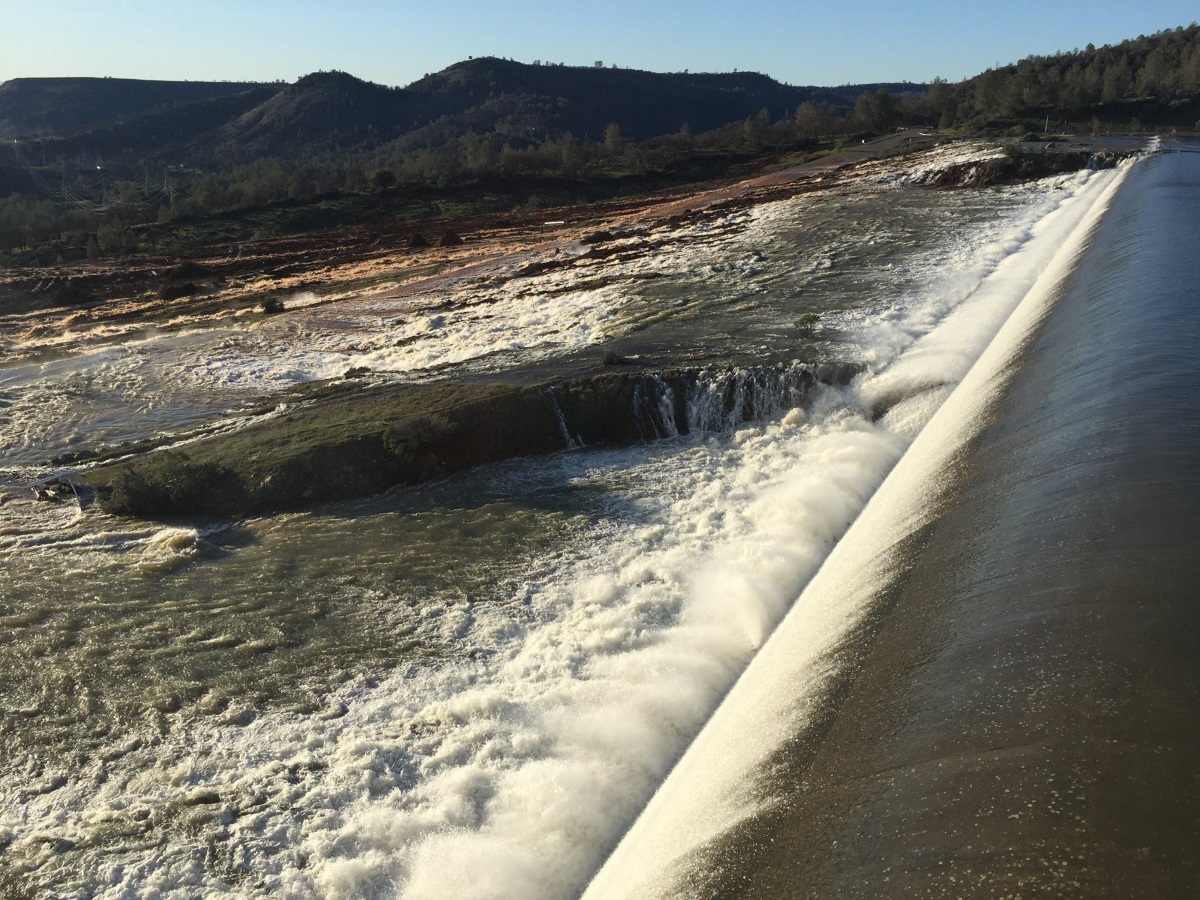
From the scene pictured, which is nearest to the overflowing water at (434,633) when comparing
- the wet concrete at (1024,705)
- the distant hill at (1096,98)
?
the wet concrete at (1024,705)

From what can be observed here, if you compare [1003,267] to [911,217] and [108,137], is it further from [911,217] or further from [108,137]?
[108,137]

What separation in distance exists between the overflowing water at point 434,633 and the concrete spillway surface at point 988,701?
0.83 meters

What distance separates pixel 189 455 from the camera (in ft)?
49.2

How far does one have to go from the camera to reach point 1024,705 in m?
6.14

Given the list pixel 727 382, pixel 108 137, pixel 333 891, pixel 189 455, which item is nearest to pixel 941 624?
pixel 333 891

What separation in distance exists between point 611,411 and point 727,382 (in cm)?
215

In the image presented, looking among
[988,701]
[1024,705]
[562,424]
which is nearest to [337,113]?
[562,424]

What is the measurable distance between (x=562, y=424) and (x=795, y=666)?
7.97m

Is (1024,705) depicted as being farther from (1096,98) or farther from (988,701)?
(1096,98)

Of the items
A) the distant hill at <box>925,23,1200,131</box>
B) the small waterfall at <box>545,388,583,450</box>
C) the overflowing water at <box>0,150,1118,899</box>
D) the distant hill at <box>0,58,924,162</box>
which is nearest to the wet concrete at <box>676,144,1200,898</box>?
the overflowing water at <box>0,150,1118,899</box>

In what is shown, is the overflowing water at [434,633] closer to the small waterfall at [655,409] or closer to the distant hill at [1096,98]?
the small waterfall at [655,409]

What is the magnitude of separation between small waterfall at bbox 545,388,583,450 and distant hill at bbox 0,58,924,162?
130 metres

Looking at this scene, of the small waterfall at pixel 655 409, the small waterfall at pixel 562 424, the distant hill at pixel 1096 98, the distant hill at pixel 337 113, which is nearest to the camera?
the small waterfall at pixel 562 424

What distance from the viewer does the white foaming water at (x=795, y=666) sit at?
6336mm
